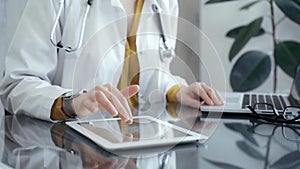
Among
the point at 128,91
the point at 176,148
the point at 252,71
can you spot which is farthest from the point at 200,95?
the point at 252,71

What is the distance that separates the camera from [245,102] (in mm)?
1074

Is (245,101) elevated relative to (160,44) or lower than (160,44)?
lower

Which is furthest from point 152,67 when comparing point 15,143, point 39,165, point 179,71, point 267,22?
point 267,22

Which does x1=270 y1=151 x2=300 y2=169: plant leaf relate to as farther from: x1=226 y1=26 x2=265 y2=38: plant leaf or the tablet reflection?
x1=226 y1=26 x2=265 y2=38: plant leaf

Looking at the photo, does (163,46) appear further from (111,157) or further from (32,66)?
(111,157)

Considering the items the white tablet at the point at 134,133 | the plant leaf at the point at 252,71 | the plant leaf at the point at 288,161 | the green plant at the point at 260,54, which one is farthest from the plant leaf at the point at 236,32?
the plant leaf at the point at 288,161

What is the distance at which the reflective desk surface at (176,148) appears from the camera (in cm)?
54

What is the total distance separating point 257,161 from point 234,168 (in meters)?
0.06

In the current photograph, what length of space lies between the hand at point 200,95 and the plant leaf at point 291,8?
1.36 meters

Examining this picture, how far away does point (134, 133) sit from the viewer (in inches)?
27.3

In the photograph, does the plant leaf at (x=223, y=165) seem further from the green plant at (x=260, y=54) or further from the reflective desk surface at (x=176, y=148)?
the green plant at (x=260, y=54)

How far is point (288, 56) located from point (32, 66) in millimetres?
1582

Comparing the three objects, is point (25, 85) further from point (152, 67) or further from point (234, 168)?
point (234, 168)

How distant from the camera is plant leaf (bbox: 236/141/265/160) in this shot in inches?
24.0
